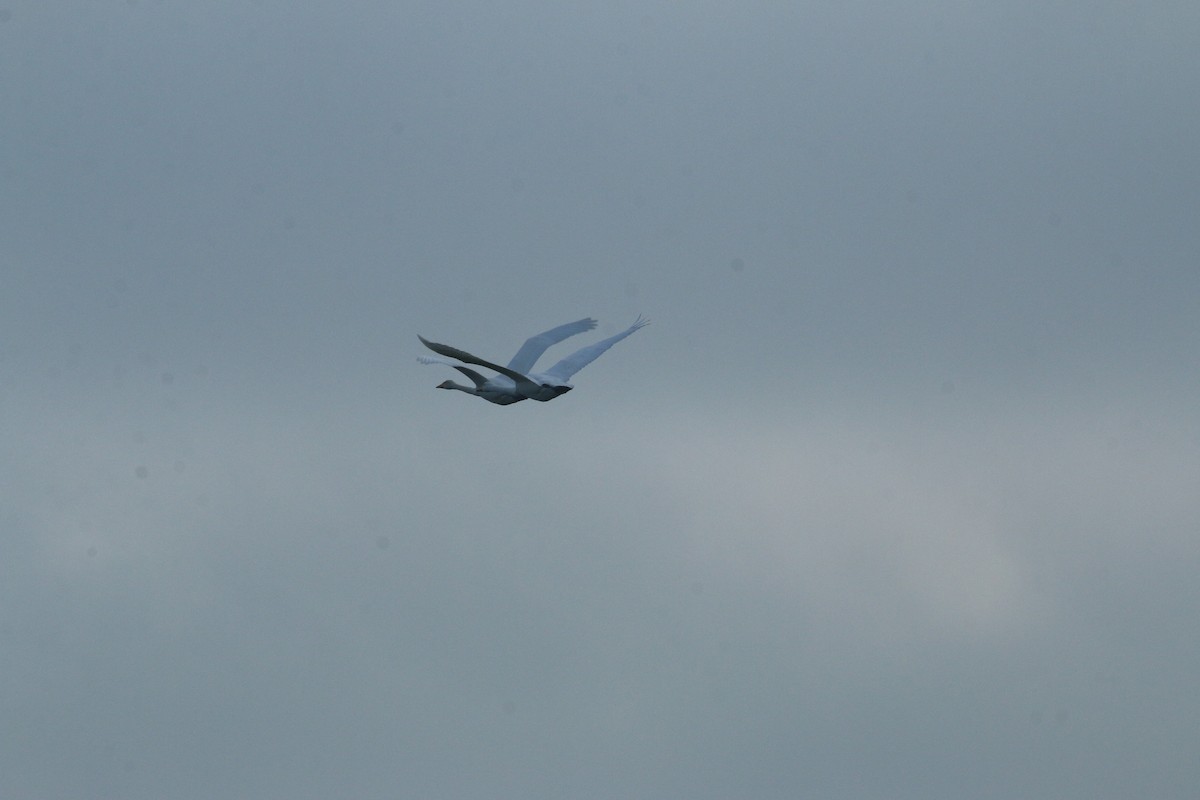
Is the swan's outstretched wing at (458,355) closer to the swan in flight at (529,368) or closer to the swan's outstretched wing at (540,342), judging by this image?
the swan in flight at (529,368)

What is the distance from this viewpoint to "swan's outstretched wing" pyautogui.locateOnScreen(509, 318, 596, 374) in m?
100

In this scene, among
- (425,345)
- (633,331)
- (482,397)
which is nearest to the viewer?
(425,345)

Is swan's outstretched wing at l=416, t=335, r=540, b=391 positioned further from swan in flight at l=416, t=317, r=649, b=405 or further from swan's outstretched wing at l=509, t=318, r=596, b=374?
swan's outstretched wing at l=509, t=318, r=596, b=374

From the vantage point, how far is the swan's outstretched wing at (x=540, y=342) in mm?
→ 100188

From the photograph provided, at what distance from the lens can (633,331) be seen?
102 metres

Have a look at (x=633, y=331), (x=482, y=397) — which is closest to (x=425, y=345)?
(x=482, y=397)

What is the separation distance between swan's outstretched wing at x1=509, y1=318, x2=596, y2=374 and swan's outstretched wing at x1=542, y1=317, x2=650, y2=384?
1729mm

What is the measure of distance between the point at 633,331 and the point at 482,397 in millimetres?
10618

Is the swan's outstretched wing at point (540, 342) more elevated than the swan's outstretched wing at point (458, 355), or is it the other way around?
the swan's outstretched wing at point (540, 342)

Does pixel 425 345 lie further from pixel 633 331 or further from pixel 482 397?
pixel 633 331

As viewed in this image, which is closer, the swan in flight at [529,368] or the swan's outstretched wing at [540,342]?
the swan in flight at [529,368]

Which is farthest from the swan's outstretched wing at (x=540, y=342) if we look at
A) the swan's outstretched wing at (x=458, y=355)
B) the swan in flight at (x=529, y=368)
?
the swan's outstretched wing at (x=458, y=355)

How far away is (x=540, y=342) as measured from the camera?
334 ft

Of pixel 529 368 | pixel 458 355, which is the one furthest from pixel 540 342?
pixel 458 355
